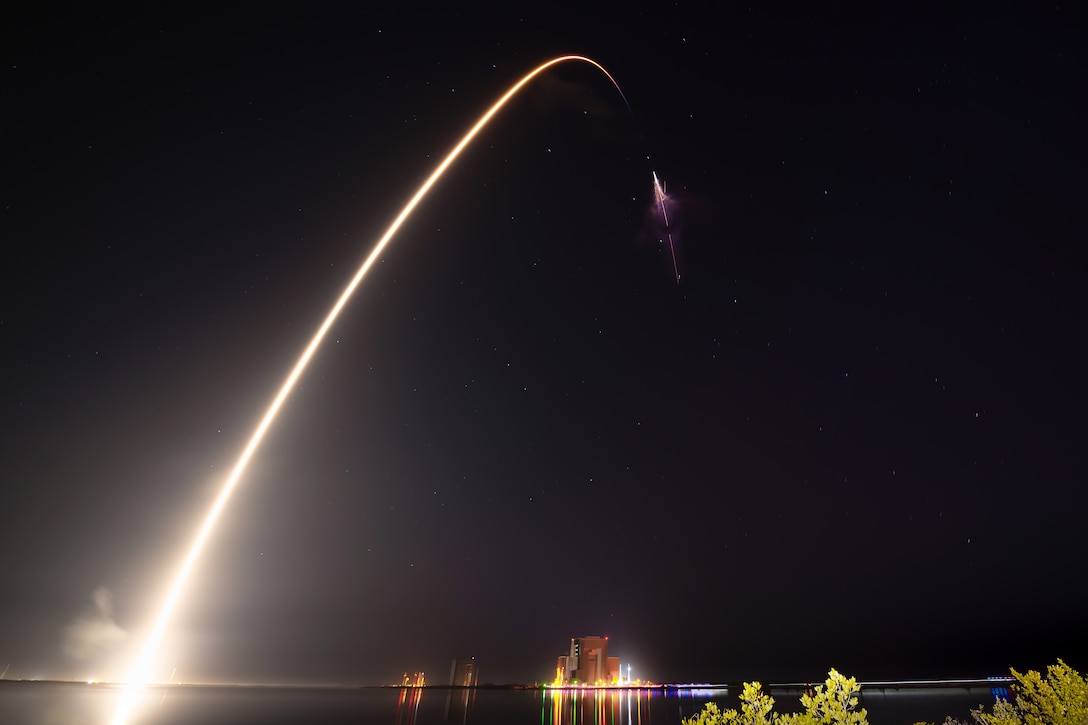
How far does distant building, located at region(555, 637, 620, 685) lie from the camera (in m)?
175

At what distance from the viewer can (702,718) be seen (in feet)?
22.5

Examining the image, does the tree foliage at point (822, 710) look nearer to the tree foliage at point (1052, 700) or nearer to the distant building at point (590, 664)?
the tree foliage at point (1052, 700)

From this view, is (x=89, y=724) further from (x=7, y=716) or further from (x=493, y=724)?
(x=493, y=724)

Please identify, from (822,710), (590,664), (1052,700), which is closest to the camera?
(822,710)

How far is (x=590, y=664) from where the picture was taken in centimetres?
17912

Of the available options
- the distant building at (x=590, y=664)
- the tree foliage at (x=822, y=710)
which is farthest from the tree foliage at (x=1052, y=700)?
the distant building at (x=590, y=664)

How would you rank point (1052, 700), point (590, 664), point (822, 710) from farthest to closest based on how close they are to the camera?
point (590, 664) → point (1052, 700) → point (822, 710)

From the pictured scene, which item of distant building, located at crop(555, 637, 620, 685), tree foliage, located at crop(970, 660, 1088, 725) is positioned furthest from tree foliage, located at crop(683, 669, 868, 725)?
distant building, located at crop(555, 637, 620, 685)

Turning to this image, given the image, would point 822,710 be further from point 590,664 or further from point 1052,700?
point 590,664

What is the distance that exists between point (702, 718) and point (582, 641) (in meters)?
202

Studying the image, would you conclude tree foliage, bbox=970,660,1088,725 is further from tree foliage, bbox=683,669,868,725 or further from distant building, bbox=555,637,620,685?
distant building, bbox=555,637,620,685

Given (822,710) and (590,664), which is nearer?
(822,710)

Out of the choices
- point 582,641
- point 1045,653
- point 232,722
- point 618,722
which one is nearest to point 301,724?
point 232,722

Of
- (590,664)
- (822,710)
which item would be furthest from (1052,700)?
(590,664)
